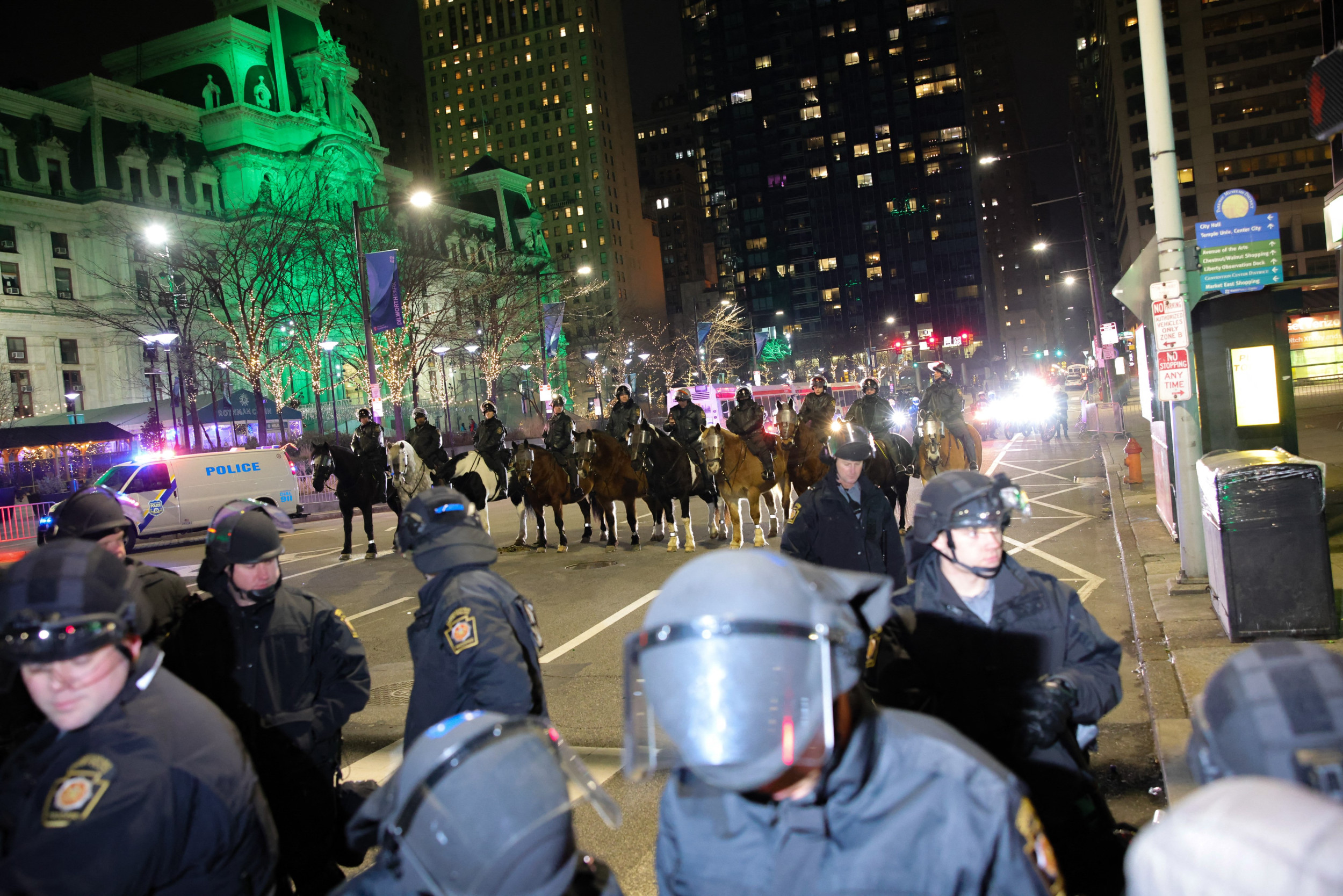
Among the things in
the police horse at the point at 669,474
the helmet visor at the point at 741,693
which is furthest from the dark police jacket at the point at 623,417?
the helmet visor at the point at 741,693

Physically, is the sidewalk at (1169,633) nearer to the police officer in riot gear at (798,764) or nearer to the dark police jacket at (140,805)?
the police officer in riot gear at (798,764)

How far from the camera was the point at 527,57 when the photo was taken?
14838 centimetres

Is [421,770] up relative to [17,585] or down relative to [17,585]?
down

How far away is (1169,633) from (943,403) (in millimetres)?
7180

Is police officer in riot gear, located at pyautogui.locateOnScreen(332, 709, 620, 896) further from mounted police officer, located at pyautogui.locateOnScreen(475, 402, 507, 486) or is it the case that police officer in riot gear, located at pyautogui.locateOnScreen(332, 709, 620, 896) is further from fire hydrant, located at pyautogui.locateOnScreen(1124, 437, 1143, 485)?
fire hydrant, located at pyautogui.locateOnScreen(1124, 437, 1143, 485)

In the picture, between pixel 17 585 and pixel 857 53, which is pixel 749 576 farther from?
pixel 857 53

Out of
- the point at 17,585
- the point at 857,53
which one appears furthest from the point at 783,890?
the point at 857,53

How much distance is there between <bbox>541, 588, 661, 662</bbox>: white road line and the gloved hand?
539 cm

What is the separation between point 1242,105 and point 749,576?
111145 millimetres

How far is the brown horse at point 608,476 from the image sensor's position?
14.6m

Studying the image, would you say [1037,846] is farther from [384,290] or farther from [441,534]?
[384,290]

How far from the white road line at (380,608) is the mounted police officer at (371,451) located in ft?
14.8

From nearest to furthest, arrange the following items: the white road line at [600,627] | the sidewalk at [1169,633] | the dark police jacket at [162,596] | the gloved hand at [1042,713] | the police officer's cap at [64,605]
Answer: the police officer's cap at [64,605] < the gloved hand at [1042,713] < the dark police jacket at [162,596] < the sidewalk at [1169,633] < the white road line at [600,627]

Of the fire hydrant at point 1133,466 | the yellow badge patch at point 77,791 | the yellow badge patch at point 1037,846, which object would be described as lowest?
the fire hydrant at point 1133,466
